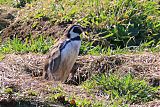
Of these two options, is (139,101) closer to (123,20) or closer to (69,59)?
(69,59)

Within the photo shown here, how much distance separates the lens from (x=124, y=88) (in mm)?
7145

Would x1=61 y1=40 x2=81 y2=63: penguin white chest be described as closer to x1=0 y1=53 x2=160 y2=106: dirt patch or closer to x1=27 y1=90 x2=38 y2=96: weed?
x1=0 y1=53 x2=160 y2=106: dirt patch

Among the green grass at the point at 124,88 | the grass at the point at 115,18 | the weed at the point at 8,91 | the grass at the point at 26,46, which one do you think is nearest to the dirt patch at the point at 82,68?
the green grass at the point at 124,88

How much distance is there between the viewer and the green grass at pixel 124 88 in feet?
22.9

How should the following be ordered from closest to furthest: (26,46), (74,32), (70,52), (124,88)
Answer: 1. (124,88)
2. (70,52)
3. (74,32)
4. (26,46)

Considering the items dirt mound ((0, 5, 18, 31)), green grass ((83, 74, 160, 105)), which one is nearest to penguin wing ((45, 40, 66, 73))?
green grass ((83, 74, 160, 105))

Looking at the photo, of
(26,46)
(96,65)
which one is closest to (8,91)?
(96,65)

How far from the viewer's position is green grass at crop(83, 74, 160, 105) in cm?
698

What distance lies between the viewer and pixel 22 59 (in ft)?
27.3

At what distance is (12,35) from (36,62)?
204cm

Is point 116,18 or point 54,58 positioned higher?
point 116,18

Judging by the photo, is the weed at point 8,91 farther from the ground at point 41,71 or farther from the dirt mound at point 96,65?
the dirt mound at point 96,65

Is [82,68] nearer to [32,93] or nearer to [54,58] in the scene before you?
[54,58]

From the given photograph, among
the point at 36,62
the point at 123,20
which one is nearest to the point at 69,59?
the point at 36,62
